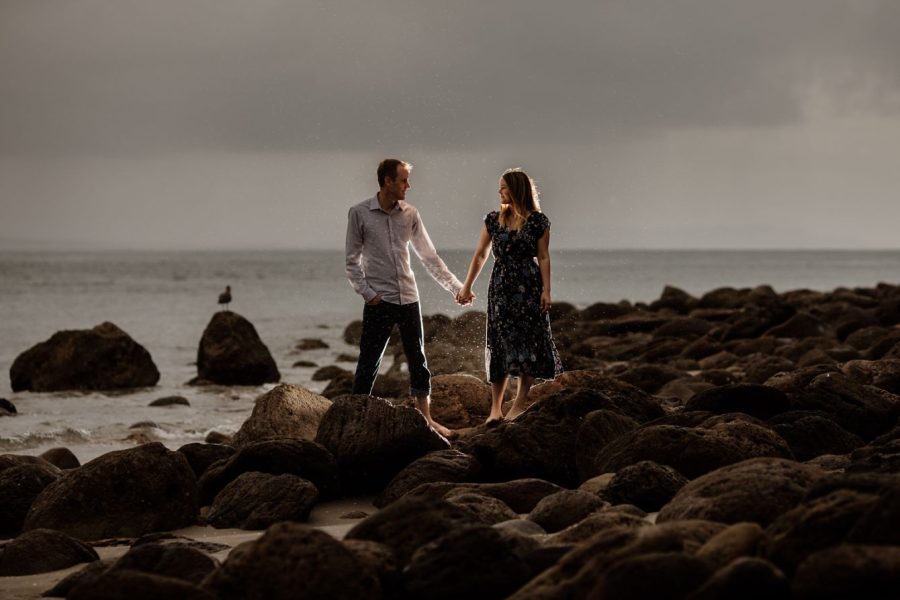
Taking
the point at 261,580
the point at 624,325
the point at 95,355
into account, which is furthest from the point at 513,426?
the point at 624,325

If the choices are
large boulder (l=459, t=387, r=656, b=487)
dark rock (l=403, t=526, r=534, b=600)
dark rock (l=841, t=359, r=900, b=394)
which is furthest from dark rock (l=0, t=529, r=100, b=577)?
dark rock (l=841, t=359, r=900, b=394)

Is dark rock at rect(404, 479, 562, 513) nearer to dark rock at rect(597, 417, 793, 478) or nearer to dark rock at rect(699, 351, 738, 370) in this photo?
dark rock at rect(597, 417, 793, 478)

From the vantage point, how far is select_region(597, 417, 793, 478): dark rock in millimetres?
6883

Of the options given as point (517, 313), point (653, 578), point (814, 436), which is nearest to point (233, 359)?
point (517, 313)

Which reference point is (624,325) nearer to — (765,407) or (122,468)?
(765,407)

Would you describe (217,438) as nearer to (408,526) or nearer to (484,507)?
(484,507)

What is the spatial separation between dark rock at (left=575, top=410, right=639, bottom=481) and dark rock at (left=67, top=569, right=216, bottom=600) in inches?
137

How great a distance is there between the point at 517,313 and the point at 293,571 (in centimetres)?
552

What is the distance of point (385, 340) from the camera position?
912 centimetres

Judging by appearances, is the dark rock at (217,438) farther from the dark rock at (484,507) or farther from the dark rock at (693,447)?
the dark rock at (484,507)

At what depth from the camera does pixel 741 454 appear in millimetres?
6988

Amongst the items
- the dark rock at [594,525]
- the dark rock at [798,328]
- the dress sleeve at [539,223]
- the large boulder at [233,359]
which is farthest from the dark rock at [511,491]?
the dark rock at [798,328]

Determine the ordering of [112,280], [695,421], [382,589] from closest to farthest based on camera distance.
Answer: [382,589] < [695,421] < [112,280]

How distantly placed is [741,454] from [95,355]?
498 inches
